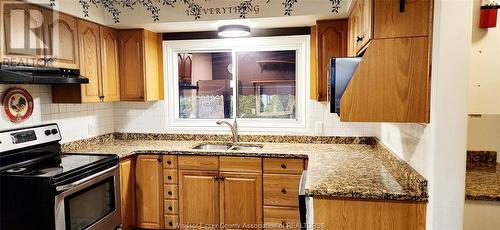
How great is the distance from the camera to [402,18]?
66.3 inches

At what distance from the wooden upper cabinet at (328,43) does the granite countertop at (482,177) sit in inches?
50.4

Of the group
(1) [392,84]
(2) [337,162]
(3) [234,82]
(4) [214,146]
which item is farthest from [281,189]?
(1) [392,84]

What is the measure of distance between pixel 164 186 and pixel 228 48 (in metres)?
1.52

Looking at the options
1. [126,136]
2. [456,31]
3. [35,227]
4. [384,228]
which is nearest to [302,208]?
[384,228]

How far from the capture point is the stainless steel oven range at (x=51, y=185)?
2.09 metres

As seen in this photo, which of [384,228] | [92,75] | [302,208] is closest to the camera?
[384,228]

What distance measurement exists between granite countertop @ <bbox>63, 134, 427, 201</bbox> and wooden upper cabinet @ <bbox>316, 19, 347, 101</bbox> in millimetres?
681

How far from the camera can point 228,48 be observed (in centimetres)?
351

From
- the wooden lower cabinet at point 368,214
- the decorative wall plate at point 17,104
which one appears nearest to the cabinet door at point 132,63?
the decorative wall plate at point 17,104

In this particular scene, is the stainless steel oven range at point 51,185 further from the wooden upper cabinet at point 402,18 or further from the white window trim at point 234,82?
the wooden upper cabinet at point 402,18

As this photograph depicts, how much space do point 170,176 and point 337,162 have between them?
154cm

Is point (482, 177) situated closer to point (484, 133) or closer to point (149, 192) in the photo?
point (484, 133)

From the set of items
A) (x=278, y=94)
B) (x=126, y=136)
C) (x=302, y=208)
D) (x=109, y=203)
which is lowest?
(x=109, y=203)

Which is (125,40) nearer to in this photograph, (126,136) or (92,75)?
(92,75)
